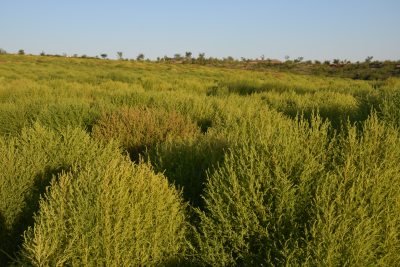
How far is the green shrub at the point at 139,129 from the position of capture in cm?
677

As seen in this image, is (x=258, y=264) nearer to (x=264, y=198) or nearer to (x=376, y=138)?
(x=264, y=198)

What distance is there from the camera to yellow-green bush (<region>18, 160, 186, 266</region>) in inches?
119

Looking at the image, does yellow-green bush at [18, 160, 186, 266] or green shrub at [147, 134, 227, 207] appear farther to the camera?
green shrub at [147, 134, 227, 207]

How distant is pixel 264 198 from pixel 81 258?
1646 millimetres

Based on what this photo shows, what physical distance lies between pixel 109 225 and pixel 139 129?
3.85m

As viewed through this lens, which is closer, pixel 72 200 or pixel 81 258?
pixel 81 258

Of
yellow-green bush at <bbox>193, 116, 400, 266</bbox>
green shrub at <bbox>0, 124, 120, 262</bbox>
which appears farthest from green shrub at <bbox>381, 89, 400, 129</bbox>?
green shrub at <bbox>0, 124, 120, 262</bbox>

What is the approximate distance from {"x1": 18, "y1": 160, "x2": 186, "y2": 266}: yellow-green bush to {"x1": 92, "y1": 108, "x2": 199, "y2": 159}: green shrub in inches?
115

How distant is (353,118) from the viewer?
7.05 meters

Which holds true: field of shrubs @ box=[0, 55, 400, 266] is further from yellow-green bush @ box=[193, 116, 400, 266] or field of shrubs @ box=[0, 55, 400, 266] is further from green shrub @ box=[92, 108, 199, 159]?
green shrub @ box=[92, 108, 199, 159]

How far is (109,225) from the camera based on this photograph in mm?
3129

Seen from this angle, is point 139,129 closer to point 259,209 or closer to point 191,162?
point 191,162

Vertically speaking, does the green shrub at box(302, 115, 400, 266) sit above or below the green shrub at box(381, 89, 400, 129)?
below

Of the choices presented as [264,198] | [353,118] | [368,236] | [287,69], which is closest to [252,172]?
[264,198]
